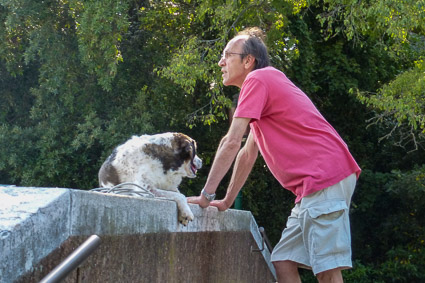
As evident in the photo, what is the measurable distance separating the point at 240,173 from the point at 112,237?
6.22 ft

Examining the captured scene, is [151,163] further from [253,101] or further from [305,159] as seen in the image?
[305,159]

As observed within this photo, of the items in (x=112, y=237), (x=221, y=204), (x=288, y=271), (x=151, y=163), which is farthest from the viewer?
(x=151, y=163)

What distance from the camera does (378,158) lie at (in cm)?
2034

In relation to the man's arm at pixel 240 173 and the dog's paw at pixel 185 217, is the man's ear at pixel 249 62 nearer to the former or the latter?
the man's arm at pixel 240 173

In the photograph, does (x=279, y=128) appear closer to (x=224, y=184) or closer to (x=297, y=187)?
(x=297, y=187)

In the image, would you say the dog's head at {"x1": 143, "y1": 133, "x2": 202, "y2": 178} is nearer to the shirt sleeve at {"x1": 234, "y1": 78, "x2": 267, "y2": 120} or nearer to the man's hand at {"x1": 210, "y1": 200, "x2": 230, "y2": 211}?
the man's hand at {"x1": 210, "y1": 200, "x2": 230, "y2": 211}

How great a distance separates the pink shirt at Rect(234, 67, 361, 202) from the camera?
395 cm

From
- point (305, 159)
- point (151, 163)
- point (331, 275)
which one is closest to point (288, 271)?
point (331, 275)

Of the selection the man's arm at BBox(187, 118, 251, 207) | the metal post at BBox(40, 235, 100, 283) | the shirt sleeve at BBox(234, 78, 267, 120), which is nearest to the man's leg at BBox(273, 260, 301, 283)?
the man's arm at BBox(187, 118, 251, 207)

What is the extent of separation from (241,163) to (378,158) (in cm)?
1629

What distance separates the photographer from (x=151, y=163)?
4980 millimetres

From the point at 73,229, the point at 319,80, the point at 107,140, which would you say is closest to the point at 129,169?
the point at 73,229

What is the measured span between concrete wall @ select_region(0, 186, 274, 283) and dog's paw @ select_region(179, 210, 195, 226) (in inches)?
1.6

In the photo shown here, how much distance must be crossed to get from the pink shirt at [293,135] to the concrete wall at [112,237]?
2.20 ft
